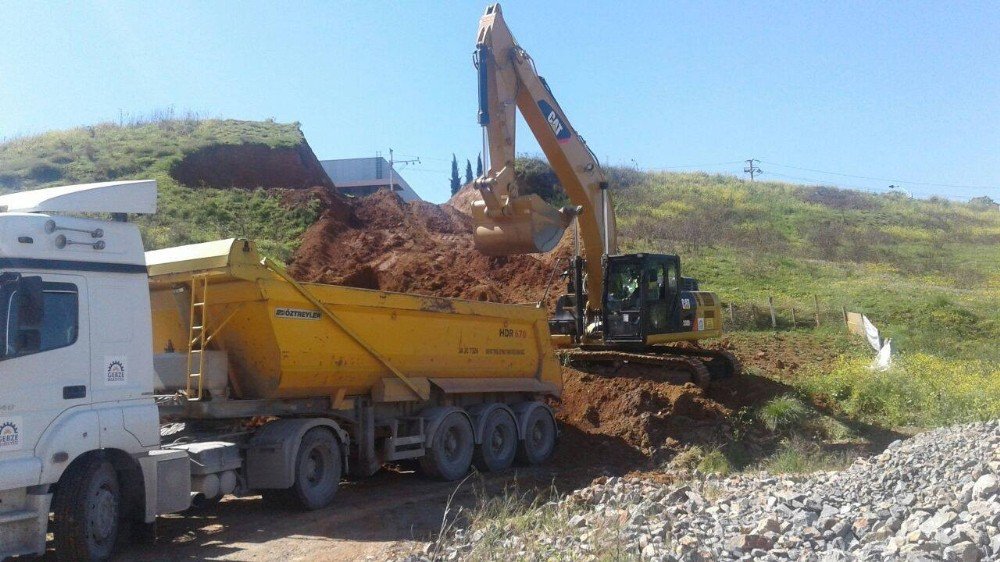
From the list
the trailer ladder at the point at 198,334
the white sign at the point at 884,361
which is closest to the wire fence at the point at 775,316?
the white sign at the point at 884,361

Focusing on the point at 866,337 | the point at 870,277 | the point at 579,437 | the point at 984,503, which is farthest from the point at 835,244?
the point at 984,503

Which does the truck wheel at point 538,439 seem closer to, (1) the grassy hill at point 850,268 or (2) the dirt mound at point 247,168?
(1) the grassy hill at point 850,268

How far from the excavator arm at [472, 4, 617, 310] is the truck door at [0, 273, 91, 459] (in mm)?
7724

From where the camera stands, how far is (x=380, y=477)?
1252 centimetres

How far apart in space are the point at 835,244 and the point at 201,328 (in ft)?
130

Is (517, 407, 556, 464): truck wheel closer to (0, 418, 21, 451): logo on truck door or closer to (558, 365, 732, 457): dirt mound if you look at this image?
(558, 365, 732, 457): dirt mound

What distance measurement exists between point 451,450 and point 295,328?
354 centimetres

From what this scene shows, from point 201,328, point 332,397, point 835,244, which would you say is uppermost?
point 835,244

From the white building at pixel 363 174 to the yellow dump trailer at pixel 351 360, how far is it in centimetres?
4395

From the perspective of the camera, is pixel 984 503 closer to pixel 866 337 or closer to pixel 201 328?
pixel 201 328

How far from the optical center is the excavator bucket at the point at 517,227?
14.1 metres

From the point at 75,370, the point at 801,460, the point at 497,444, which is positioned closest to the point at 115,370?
the point at 75,370

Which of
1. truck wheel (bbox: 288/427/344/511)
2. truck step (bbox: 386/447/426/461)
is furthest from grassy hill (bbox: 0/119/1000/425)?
truck wheel (bbox: 288/427/344/511)

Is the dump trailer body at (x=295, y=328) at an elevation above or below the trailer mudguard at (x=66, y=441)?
above
